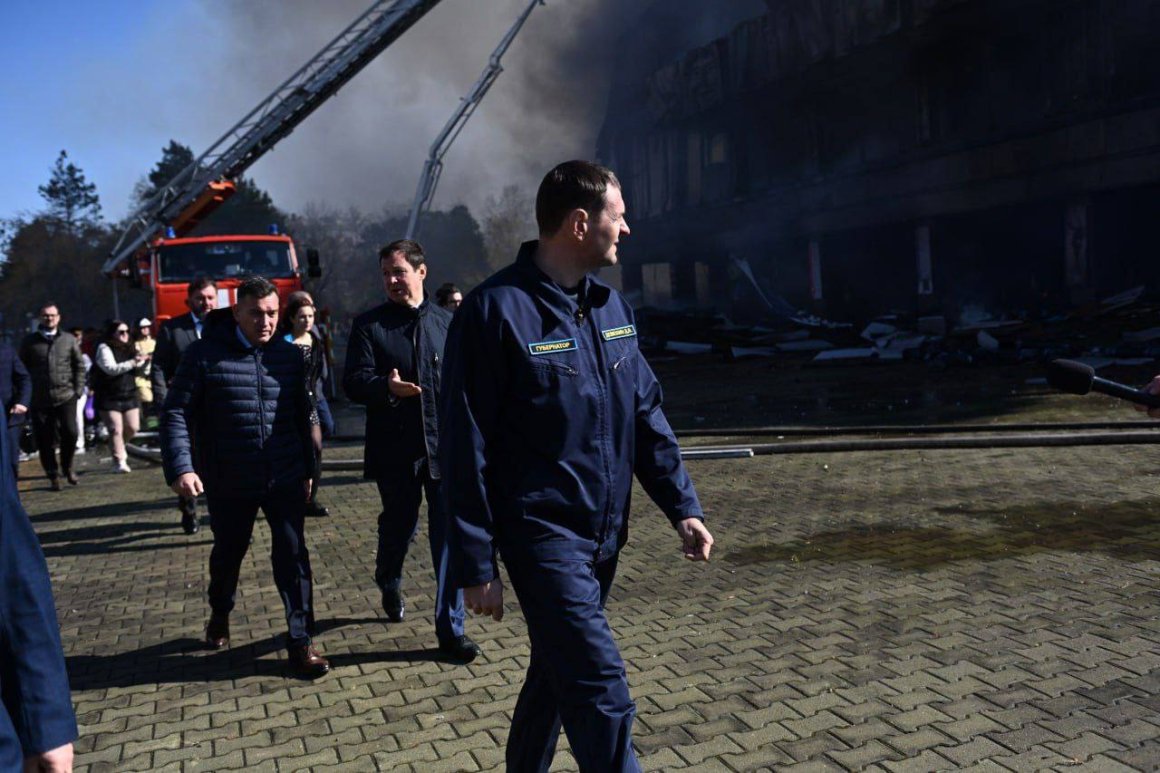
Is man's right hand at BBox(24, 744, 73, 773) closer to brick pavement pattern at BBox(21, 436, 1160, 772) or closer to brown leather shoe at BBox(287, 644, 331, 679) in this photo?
brick pavement pattern at BBox(21, 436, 1160, 772)

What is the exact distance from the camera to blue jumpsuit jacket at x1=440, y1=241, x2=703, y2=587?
2.80 m

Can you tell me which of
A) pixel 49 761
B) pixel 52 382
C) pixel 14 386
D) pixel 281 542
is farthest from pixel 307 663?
pixel 52 382

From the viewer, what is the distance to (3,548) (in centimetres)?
178

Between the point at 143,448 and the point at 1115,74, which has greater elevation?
the point at 1115,74

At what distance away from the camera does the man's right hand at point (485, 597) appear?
2.74m

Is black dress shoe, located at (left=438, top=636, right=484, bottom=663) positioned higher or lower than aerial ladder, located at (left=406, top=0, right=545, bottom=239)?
lower

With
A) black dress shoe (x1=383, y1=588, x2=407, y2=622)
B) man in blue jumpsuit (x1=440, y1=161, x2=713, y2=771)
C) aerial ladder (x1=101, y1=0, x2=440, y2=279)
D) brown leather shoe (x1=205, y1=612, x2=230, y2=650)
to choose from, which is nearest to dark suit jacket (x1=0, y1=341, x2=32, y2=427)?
brown leather shoe (x1=205, y1=612, x2=230, y2=650)

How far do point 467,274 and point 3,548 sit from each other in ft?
178

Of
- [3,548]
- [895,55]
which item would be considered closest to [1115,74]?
[895,55]

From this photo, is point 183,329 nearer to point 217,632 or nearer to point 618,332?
point 217,632

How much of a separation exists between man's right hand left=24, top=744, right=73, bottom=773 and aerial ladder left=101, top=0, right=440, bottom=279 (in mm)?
22749

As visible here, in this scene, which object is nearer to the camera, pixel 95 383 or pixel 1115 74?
pixel 95 383

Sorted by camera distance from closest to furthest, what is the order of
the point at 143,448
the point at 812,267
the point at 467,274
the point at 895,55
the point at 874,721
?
the point at 874,721 → the point at 143,448 → the point at 895,55 → the point at 812,267 → the point at 467,274

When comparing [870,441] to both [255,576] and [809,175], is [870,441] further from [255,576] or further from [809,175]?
[809,175]
